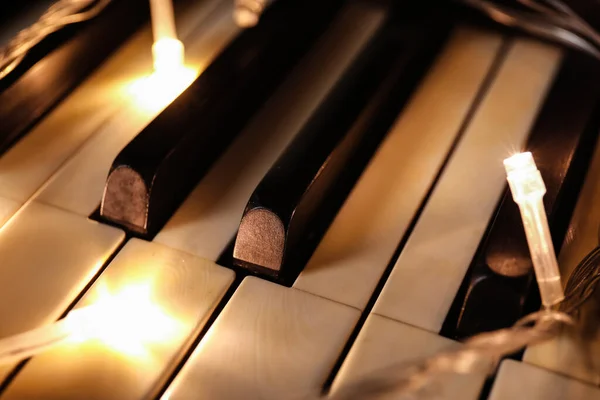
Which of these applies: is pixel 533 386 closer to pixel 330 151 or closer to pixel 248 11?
pixel 330 151

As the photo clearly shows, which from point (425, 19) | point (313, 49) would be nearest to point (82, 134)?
point (313, 49)

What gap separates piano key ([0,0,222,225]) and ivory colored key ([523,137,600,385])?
373mm

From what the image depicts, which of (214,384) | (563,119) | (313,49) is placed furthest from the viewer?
(313,49)

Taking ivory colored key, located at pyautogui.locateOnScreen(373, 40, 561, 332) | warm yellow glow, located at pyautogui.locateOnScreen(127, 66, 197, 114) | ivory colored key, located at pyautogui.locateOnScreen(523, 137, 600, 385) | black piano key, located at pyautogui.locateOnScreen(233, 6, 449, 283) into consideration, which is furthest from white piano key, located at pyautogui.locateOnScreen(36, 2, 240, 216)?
ivory colored key, located at pyautogui.locateOnScreen(523, 137, 600, 385)

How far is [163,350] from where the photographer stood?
0.51 metres

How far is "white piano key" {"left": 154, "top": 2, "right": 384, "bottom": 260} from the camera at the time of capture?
595mm

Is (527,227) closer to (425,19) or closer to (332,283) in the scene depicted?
(332,283)

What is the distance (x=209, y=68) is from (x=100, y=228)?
190 mm

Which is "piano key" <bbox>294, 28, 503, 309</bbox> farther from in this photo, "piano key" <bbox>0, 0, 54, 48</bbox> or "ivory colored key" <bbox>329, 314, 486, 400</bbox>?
"piano key" <bbox>0, 0, 54, 48</bbox>

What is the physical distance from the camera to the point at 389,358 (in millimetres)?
510

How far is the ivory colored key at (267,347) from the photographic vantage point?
0.49 meters

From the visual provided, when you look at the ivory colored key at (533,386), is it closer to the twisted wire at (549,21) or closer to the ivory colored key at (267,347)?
the ivory colored key at (267,347)

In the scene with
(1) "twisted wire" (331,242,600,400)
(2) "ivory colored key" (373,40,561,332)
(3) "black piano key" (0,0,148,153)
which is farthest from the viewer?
(3) "black piano key" (0,0,148,153)

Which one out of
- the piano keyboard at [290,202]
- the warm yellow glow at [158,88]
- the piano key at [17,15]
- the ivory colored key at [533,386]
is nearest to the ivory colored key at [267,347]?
the piano keyboard at [290,202]
